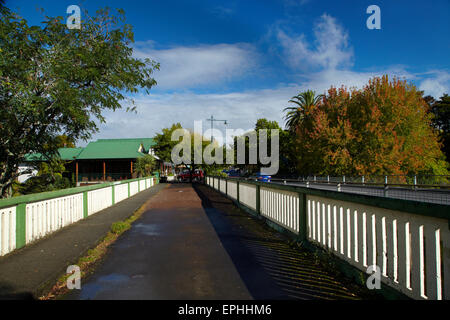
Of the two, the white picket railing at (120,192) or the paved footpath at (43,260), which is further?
the white picket railing at (120,192)

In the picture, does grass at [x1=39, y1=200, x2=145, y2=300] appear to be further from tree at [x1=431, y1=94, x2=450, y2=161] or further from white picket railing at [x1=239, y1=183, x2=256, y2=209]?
tree at [x1=431, y1=94, x2=450, y2=161]

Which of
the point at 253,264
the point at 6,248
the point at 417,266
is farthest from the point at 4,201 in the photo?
the point at 417,266

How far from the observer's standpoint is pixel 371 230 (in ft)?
12.3

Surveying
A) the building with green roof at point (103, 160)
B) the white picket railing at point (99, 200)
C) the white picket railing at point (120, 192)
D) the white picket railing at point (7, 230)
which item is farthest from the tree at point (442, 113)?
the white picket railing at point (7, 230)

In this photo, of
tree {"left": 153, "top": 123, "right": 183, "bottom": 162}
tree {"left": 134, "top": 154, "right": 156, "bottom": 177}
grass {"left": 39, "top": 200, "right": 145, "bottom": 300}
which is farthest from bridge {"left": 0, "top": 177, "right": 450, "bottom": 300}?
tree {"left": 153, "top": 123, "right": 183, "bottom": 162}

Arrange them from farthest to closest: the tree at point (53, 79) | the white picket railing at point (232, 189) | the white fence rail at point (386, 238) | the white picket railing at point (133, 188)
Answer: the white picket railing at point (133, 188) → the white picket railing at point (232, 189) → the tree at point (53, 79) → the white fence rail at point (386, 238)

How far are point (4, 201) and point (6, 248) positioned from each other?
85cm

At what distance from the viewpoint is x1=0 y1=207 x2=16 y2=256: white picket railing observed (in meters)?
5.25

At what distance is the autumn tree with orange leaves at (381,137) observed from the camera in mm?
28406

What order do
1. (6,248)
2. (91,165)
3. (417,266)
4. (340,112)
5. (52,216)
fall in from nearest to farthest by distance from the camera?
(417,266) < (6,248) < (52,216) < (340,112) < (91,165)

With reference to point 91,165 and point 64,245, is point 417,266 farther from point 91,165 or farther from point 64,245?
point 91,165

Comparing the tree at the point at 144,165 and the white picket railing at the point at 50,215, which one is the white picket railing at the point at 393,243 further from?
the tree at the point at 144,165

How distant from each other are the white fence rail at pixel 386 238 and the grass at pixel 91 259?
154 inches

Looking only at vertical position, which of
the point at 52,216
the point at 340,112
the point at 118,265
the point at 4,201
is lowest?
the point at 118,265
